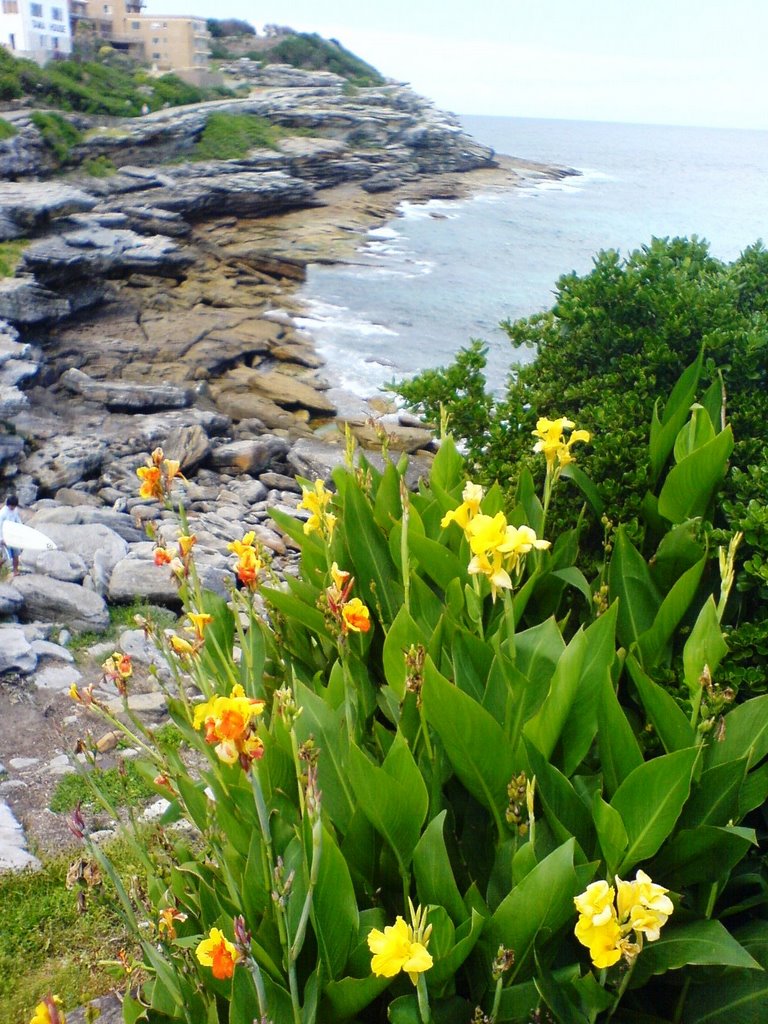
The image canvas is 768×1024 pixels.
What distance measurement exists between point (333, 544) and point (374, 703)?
23.2 inches

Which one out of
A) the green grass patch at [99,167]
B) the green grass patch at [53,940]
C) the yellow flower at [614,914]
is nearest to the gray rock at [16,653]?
the green grass patch at [53,940]

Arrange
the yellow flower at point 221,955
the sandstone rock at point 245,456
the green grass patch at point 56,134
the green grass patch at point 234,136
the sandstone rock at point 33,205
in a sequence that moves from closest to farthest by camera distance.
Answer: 1. the yellow flower at point 221,955
2. the sandstone rock at point 245,456
3. the sandstone rock at point 33,205
4. the green grass patch at point 56,134
5. the green grass patch at point 234,136

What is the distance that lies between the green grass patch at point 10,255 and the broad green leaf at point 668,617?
2130cm

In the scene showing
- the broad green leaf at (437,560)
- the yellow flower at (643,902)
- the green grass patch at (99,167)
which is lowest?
the broad green leaf at (437,560)

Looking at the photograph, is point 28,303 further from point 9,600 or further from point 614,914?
point 614,914

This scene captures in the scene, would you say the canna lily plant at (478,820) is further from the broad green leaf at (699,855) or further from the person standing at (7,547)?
the person standing at (7,547)

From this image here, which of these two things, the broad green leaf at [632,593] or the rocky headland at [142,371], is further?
the rocky headland at [142,371]

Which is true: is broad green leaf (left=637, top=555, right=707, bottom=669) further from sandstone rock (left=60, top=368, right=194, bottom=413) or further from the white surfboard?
sandstone rock (left=60, top=368, right=194, bottom=413)

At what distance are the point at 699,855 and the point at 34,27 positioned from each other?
195ft

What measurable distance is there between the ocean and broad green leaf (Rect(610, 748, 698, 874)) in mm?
10073

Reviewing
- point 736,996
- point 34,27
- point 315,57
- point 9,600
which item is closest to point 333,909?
point 736,996

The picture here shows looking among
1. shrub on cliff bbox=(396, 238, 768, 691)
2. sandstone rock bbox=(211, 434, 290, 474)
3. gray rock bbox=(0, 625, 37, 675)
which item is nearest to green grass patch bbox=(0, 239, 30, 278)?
sandstone rock bbox=(211, 434, 290, 474)

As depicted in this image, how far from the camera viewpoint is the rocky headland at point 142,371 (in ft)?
23.5

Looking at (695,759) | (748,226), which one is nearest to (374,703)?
(695,759)
